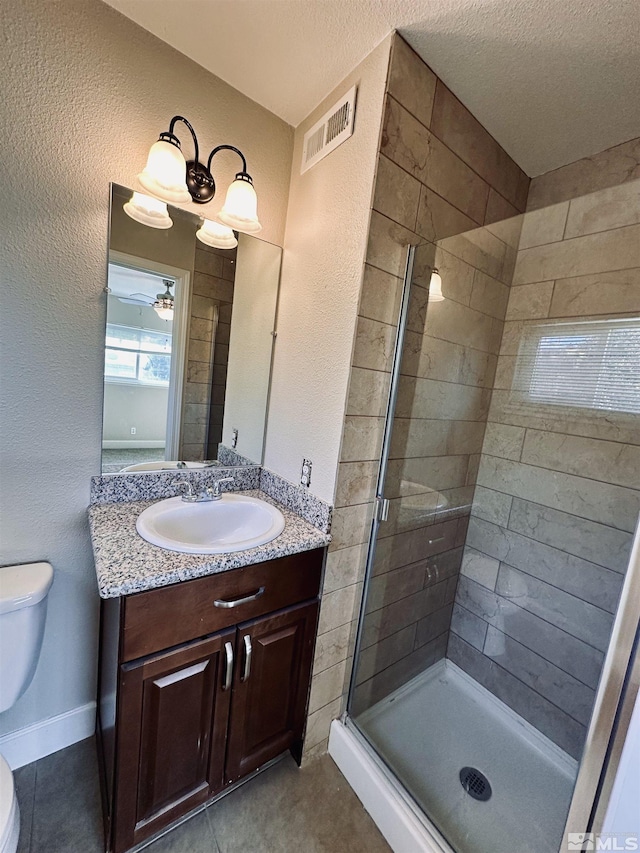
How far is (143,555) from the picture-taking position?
0.99m

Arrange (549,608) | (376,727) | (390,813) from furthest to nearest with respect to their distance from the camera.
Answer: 1. (549,608)
2. (376,727)
3. (390,813)

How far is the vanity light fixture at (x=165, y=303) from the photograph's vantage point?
137cm

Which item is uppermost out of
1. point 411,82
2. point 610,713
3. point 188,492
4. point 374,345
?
point 411,82

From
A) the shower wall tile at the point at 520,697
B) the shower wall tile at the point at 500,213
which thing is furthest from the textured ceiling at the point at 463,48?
the shower wall tile at the point at 520,697

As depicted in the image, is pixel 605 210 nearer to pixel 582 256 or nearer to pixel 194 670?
pixel 582 256

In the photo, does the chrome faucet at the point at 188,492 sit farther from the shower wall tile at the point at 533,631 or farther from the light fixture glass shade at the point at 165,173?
the shower wall tile at the point at 533,631

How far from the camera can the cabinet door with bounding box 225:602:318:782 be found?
114 centimetres

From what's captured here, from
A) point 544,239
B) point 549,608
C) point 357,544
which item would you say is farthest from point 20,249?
point 549,608

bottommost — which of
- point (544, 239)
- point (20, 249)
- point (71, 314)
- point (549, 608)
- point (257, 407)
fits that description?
point (549, 608)

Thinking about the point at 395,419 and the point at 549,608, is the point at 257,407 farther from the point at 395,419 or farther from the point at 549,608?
the point at 549,608

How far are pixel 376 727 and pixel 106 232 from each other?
2.14 m

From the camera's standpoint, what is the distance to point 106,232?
1205 millimetres

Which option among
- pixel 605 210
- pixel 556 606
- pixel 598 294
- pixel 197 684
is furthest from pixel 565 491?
pixel 197 684

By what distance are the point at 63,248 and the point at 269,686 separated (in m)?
1.60
